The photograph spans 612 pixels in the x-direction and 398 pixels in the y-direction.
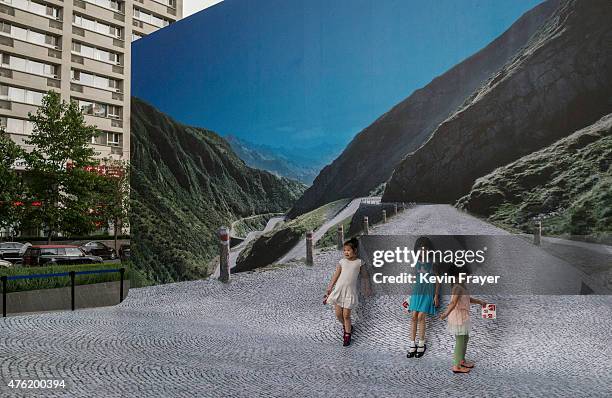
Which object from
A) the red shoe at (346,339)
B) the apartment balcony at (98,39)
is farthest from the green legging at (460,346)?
the apartment balcony at (98,39)

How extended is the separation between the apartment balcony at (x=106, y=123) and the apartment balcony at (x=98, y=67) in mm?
2805

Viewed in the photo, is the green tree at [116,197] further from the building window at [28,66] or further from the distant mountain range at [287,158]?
the distant mountain range at [287,158]

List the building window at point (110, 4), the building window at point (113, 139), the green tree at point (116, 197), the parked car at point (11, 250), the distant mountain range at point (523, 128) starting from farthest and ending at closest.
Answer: the building window at point (110, 4) < the building window at point (113, 139) < the green tree at point (116, 197) < the parked car at point (11, 250) < the distant mountain range at point (523, 128)

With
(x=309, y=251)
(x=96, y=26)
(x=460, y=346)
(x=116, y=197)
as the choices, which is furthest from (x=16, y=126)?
(x=460, y=346)

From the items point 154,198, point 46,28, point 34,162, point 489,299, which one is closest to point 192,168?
point 154,198

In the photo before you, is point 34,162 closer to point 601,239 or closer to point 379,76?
point 379,76

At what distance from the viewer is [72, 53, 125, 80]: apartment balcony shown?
36.5 m

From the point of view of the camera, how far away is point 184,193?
47.2 feet

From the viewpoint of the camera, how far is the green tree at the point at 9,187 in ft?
79.8

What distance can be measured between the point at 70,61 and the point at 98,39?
2.87m

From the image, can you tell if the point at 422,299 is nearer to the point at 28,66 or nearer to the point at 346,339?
the point at 346,339

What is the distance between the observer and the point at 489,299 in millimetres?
8438

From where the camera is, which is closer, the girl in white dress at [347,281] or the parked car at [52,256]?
the girl in white dress at [347,281]

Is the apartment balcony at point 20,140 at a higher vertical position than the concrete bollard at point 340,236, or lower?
higher
